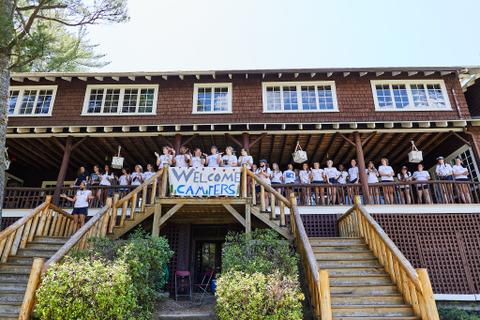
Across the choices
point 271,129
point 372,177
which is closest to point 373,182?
point 372,177

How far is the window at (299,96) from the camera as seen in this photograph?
12953 millimetres

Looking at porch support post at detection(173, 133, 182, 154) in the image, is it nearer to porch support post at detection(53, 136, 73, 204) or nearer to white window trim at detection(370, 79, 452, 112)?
porch support post at detection(53, 136, 73, 204)

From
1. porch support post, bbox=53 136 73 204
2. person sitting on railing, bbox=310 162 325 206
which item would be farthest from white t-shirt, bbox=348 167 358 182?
porch support post, bbox=53 136 73 204

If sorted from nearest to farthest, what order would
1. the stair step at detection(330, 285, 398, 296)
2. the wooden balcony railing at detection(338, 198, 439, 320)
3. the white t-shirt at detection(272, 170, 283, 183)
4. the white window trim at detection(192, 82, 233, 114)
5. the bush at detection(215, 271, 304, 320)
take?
the bush at detection(215, 271, 304, 320) < the wooden balcony railing at detection(338, 198, 439, 320) < the stair step at detection(330, 285, 398, 296) < the white t-shirt at detection(272, 170, 283, 183) < the white window trim at detection(192, 82, 233, 114)

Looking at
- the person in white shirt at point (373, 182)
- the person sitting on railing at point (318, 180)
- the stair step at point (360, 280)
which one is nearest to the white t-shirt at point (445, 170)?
the person in white shirt at point (373, 182)

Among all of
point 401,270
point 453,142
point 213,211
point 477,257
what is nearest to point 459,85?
point 453,142

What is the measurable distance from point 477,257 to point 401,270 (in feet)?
16.2

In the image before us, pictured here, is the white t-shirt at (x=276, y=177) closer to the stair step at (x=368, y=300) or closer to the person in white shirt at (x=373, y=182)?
the person in white shirt at (x=373, y=182)

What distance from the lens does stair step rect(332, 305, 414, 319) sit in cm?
615

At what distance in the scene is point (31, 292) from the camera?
5809 millimetres

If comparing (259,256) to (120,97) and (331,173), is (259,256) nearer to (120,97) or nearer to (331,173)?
(331,173)

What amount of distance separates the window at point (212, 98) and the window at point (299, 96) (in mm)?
1431

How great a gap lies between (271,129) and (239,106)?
1.87m

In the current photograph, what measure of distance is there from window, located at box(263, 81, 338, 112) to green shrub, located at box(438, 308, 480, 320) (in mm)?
7209
